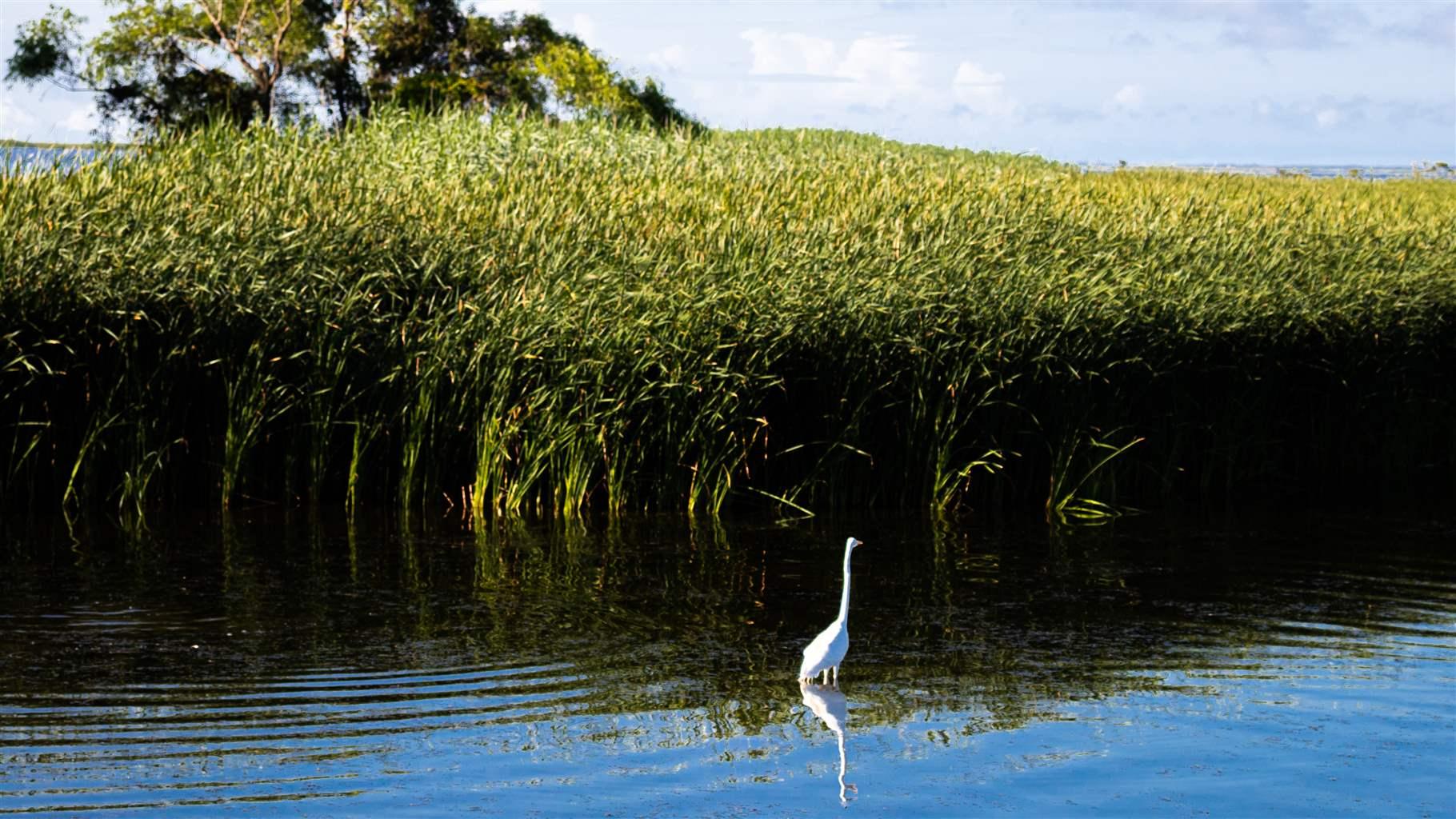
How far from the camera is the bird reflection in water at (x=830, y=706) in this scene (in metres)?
6.10

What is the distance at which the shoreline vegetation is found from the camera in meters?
10.8

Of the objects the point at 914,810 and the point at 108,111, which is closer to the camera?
the point at 914,810

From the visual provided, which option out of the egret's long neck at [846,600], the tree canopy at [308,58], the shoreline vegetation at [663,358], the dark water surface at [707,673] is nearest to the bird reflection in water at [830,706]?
the dark water surface at [707,673]

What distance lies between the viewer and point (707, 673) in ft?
23.8

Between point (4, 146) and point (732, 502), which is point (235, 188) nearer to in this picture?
point (4, 146)

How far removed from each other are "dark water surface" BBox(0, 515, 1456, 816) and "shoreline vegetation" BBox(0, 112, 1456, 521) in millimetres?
695

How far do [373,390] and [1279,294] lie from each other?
25.0 feet

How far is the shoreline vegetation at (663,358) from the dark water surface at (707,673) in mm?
695

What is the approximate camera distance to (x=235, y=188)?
13531 mm

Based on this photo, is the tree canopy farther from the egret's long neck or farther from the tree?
the egret's long neck

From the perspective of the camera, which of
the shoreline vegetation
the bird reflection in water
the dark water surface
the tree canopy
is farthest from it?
the tree canopy

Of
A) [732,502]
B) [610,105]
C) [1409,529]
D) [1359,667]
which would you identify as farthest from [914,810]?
[610,105]

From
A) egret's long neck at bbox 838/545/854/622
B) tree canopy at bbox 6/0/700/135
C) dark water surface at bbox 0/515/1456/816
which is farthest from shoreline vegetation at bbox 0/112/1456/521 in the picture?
tree canopy at bbox 6/0/700/135

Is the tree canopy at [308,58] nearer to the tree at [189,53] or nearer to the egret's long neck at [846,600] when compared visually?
the tree at [189,53]
